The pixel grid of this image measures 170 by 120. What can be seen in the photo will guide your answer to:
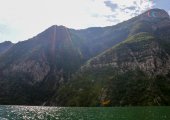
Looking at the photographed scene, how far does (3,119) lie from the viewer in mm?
125562

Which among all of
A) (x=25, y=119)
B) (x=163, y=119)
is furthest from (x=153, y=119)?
(x=25, y=119)

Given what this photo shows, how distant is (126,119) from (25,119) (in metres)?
44.3

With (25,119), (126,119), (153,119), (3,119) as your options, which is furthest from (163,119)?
(3,119)

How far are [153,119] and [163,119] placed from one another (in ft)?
17.5

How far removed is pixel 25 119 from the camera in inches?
5064

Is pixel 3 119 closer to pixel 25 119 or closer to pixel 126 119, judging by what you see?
pixel 25 119

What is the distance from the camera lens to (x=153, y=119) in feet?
392

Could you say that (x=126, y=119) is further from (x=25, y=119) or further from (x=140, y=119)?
(x=25, y=119)

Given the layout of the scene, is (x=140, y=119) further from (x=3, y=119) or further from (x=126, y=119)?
(x=3, y=119)

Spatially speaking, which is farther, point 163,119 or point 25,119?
point 25,119

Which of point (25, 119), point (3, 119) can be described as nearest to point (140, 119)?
point (25, 119)

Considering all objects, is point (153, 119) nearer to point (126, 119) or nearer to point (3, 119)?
point (126, 119)

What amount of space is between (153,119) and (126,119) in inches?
437

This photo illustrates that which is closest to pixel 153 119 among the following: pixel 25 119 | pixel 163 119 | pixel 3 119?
pixel 163 119
